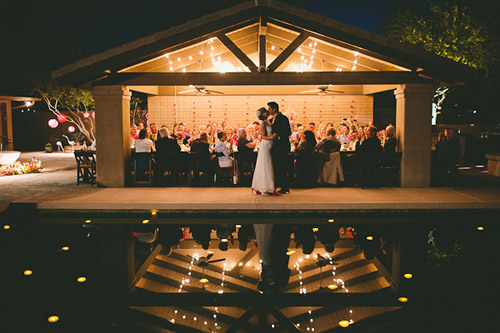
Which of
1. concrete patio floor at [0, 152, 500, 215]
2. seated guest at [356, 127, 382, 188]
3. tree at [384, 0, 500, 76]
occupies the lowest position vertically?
concrete patio floor at [0, 152, 500, 215]

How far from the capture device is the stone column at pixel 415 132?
906cm

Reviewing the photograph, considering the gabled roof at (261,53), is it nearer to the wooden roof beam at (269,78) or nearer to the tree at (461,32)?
the wooden roof beam at (269,78)

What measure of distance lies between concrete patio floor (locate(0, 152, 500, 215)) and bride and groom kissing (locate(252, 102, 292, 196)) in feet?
0.92

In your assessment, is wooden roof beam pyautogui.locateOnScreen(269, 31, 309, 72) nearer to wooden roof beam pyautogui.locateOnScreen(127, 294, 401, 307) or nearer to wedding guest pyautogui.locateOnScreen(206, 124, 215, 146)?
wedding guest pyautogui.locateOnScreen(206, 124, 215, 146)

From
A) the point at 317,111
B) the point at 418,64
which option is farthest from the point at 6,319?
the point at 317,111

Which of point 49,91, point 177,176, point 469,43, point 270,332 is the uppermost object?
point 469,43

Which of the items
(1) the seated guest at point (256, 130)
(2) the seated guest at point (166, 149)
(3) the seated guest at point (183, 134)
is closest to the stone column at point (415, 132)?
(1) the seated guest at point (256, 130)

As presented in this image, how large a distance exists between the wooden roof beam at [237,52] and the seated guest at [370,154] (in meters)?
Result: 2.82

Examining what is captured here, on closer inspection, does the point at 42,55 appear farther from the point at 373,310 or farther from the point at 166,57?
the point at 373,310

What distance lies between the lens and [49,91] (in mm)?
21016

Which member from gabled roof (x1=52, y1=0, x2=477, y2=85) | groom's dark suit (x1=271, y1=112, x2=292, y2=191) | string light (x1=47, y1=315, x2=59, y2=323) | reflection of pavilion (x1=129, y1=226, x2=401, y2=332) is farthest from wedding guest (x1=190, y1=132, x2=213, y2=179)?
string light (x1=47, y1=315, x2=59, y2=323)

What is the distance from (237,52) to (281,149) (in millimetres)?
2249

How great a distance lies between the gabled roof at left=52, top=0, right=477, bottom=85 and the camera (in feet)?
26.8

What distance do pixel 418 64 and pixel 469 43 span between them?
11.7 meters
